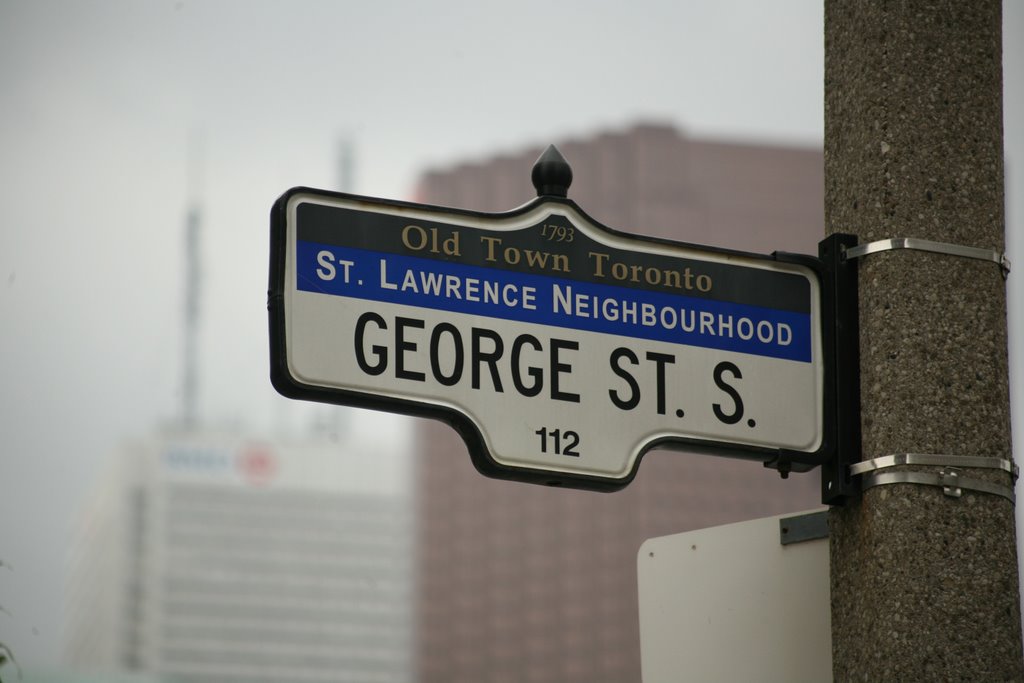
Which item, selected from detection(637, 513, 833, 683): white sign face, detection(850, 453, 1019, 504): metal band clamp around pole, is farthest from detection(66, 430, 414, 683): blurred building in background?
detection(850, 453, 1019, 504): metal band clamp around pole

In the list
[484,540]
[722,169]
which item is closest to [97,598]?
[484,540]

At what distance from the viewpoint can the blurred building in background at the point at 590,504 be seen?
139 m

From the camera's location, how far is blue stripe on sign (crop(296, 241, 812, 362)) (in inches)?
143

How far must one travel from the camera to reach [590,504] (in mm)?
141875

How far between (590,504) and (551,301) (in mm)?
138812

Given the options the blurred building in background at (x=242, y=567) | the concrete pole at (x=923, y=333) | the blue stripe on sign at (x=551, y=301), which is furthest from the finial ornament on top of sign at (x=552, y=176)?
the blurred building in background at (x=242, y=567)

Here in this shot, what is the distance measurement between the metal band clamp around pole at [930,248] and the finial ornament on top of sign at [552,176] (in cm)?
64

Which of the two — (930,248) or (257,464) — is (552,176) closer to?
(930,248)

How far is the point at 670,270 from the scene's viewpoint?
392cm

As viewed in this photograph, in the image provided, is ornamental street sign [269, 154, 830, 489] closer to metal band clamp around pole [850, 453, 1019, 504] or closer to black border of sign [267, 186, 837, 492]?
black border of sign [267, 186, 837, 492]

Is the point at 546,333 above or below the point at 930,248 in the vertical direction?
below

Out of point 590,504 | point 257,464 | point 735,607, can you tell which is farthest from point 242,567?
point 735,607

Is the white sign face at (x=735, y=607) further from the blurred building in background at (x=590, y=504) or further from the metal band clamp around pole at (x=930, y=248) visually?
the blurred building in background at (x=590, y=504)

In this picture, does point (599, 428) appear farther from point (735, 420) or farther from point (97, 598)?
point (97, 598)
